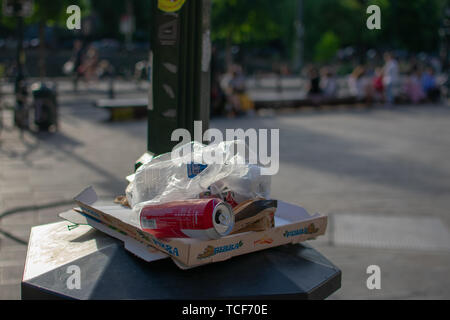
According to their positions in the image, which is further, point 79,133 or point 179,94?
point 79,133

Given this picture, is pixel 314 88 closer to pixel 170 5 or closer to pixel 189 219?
pixel 170 5

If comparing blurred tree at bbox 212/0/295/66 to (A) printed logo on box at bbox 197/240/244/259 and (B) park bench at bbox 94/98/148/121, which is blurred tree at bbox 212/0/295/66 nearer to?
(B) park bench at bbox 94/98/148/121

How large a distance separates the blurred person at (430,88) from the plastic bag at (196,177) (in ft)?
67.2

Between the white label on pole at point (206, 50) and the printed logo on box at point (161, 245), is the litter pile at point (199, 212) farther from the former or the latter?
the white label on pole at point (206, 50)

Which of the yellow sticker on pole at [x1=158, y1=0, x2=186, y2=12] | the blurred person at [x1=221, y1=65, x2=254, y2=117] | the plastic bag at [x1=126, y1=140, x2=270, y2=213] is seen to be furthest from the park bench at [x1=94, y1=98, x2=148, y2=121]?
the plastic bag at [x1=126, y1=140, x2=270, y2=213]

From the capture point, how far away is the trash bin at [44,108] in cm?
1178

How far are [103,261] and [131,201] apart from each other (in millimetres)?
316

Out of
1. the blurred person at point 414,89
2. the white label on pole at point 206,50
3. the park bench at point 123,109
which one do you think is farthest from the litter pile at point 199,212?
the blurred person at point 414,89

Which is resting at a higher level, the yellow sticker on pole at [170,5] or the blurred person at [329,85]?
the yellow sticker on pole at [170,5]

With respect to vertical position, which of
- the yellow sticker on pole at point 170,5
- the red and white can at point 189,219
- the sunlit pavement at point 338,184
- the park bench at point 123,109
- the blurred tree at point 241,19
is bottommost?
the sunlit pavement at point 338,184

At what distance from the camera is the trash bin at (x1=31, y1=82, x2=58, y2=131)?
464 inches
